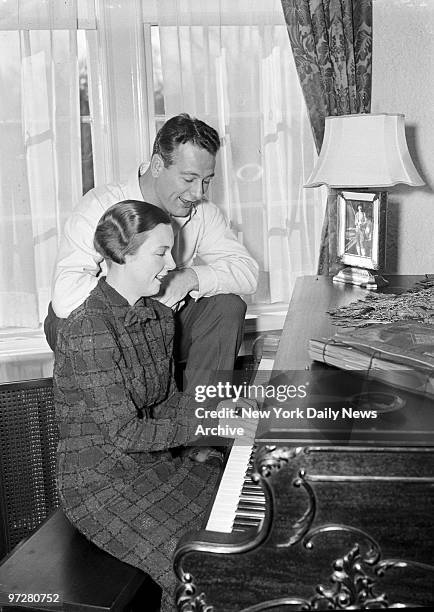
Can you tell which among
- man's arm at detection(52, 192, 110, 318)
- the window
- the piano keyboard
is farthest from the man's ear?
the piano keyboard

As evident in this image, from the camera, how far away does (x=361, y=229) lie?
9.08 ft

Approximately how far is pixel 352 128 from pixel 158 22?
1147 millimetres

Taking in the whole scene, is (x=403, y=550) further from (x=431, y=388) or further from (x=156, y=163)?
(x=156, y=163)

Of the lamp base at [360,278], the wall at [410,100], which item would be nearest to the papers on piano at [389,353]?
the lamp base at [360,278]

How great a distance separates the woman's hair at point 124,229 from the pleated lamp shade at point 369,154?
91 cm

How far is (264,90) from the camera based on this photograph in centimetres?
363

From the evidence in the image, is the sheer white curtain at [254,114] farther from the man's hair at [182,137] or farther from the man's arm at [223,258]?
the man's hair at [182,137]

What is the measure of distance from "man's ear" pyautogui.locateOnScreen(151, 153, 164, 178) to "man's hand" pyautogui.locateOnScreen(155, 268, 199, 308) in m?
0.34

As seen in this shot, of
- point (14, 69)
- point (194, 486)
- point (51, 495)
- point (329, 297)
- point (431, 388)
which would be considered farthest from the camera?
point (14, 69)

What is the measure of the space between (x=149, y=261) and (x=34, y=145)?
64.8 inches

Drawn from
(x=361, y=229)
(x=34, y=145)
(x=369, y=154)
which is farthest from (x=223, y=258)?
(x=34, y=145)

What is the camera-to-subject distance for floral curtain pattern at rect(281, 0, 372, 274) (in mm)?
3527

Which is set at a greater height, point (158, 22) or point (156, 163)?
point (158, 22)

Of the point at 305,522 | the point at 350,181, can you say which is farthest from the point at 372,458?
the point at 350,181
